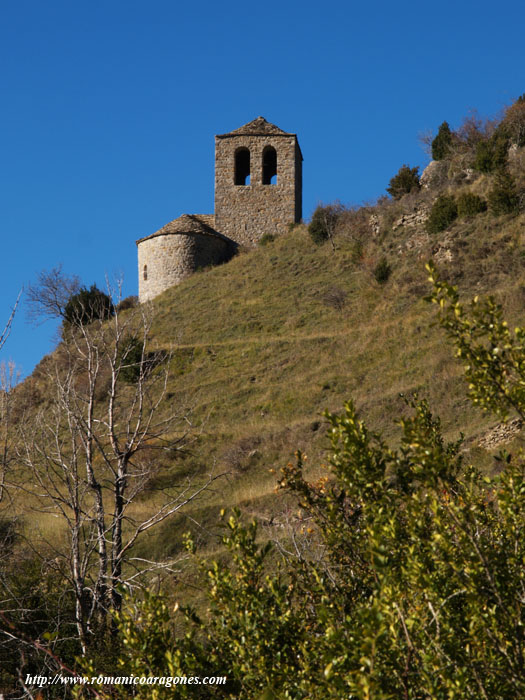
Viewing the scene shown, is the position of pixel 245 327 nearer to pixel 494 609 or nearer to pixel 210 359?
pixel 210 359

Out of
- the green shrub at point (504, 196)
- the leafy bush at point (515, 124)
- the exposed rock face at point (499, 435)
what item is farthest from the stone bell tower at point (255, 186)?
the exposed rock face at point (499, 435)

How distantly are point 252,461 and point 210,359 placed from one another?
943 centimetres

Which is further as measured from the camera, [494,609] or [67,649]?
[67,649]

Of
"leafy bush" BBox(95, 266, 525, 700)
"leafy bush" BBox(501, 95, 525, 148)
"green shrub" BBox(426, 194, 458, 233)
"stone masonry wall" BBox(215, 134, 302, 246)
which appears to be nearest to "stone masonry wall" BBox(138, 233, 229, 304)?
"stone masonry wall" BBox(215, 134, 302, 246)

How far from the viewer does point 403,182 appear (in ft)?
120

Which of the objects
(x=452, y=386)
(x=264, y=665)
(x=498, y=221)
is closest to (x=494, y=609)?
(x=264, y=665)

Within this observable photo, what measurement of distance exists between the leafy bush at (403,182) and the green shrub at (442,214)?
19.6ft

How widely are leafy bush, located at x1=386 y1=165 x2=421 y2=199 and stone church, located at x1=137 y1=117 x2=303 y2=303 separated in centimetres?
720

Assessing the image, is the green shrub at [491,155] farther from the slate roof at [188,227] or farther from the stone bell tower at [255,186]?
the slate roof at [188,227]

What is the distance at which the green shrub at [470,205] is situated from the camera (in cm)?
2911

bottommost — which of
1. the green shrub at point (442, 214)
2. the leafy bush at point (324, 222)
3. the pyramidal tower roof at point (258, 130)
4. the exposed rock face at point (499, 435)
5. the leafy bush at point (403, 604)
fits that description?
the leafy bush at point (403, 604)

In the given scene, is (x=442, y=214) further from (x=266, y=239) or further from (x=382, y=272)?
(x=266, y=239)

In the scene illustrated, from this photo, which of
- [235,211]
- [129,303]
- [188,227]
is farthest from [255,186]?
[129,303]

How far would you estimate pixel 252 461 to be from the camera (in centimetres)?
2025
